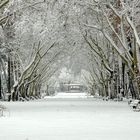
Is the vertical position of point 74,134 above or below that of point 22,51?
below

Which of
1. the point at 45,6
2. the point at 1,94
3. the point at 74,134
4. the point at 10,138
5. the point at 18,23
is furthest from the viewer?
the point at 1,94

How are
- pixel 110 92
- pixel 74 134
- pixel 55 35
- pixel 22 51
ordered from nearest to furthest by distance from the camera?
pixel 74 134, pixel 55 35, pixel 22 51, pixel 110 92

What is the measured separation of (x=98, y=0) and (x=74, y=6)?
1.45m

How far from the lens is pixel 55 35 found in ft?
150

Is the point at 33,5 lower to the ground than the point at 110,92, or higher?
→ higher

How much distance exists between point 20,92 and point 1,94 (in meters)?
9.90

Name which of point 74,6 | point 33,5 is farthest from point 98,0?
point 33,5

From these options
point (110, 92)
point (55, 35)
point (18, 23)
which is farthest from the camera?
point (110, 92)

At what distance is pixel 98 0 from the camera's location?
28594 millimetres

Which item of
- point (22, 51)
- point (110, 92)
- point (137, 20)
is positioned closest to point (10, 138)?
point (137, 20)

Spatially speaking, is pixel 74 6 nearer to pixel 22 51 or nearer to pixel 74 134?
pixel 74 134

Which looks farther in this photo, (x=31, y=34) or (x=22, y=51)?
(x=22, y=51)

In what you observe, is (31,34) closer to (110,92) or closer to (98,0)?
(110,92)

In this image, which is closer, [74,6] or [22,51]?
[74,6]
